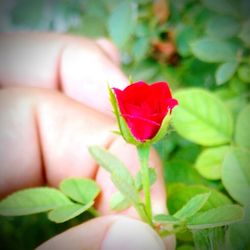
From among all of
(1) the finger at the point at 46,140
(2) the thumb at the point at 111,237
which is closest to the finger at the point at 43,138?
(1) the finger at the point at 46,140

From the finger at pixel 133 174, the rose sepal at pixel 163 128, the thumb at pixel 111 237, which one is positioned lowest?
the thumb at pixel 111 237

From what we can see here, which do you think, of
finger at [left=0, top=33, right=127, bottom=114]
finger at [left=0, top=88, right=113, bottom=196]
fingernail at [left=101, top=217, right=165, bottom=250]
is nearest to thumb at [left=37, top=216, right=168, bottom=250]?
fingernail at [left=101, top=217, right=165, bottom=250]

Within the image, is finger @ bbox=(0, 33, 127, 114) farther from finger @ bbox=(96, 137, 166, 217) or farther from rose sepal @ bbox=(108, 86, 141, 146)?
rose sepal @ bbox=(108, 86, 141, 146)

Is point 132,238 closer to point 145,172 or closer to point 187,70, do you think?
point 145,172

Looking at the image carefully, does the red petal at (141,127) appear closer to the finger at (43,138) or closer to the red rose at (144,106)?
the red rose at (144,106)

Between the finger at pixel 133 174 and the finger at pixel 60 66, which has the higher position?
the finger at pixel 60 66

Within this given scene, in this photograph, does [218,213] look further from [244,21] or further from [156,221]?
[244,21]

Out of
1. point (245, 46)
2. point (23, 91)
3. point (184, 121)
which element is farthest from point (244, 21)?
point (23, 91)

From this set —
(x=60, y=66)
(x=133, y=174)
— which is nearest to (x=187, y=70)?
(x=60, y=66)

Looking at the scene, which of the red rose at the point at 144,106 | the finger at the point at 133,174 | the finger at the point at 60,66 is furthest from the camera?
the finger at the point at 60,66
